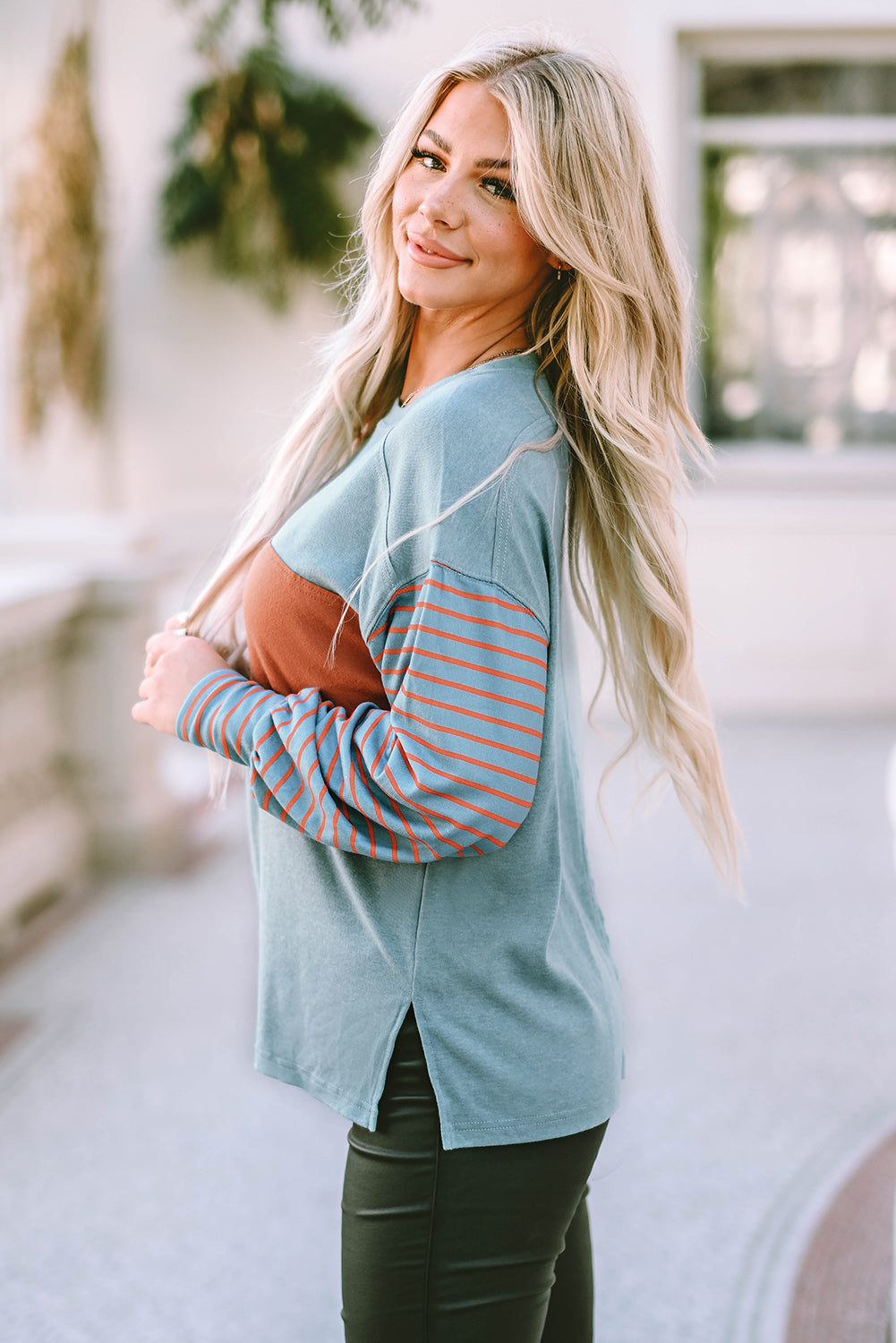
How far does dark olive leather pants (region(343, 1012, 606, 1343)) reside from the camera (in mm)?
1006

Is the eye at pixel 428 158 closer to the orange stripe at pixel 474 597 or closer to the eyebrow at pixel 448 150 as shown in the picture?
the eyebrow at pixel 448 150

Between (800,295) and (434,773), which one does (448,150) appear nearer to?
(434,773)

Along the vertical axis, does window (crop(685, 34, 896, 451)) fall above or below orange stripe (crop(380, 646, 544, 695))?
above

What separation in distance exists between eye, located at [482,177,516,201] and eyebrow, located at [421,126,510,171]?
0.03 ft

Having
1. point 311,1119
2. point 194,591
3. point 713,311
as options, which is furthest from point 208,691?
point 713,311

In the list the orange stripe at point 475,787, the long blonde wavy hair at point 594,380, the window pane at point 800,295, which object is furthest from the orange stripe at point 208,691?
the window pane at point 800,295

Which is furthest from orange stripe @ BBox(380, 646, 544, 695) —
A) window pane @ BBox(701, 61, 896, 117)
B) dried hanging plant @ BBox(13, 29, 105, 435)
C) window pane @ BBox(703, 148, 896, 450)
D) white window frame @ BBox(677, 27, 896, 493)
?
window pane @ BBox(701, 61, 896, 117)

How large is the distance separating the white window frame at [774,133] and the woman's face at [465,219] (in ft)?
15.8

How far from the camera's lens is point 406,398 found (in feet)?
3.68

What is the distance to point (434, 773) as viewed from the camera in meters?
0.93

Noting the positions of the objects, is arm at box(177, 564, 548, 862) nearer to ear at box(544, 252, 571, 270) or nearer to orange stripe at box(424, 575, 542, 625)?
orange stripe at box(424, 575, 542, 625)

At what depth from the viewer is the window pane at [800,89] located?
19.5 feet

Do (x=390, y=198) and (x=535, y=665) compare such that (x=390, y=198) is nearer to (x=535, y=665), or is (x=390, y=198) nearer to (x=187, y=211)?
(x=535, y=665)

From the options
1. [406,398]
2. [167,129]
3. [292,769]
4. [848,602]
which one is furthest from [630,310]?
[167,129]
